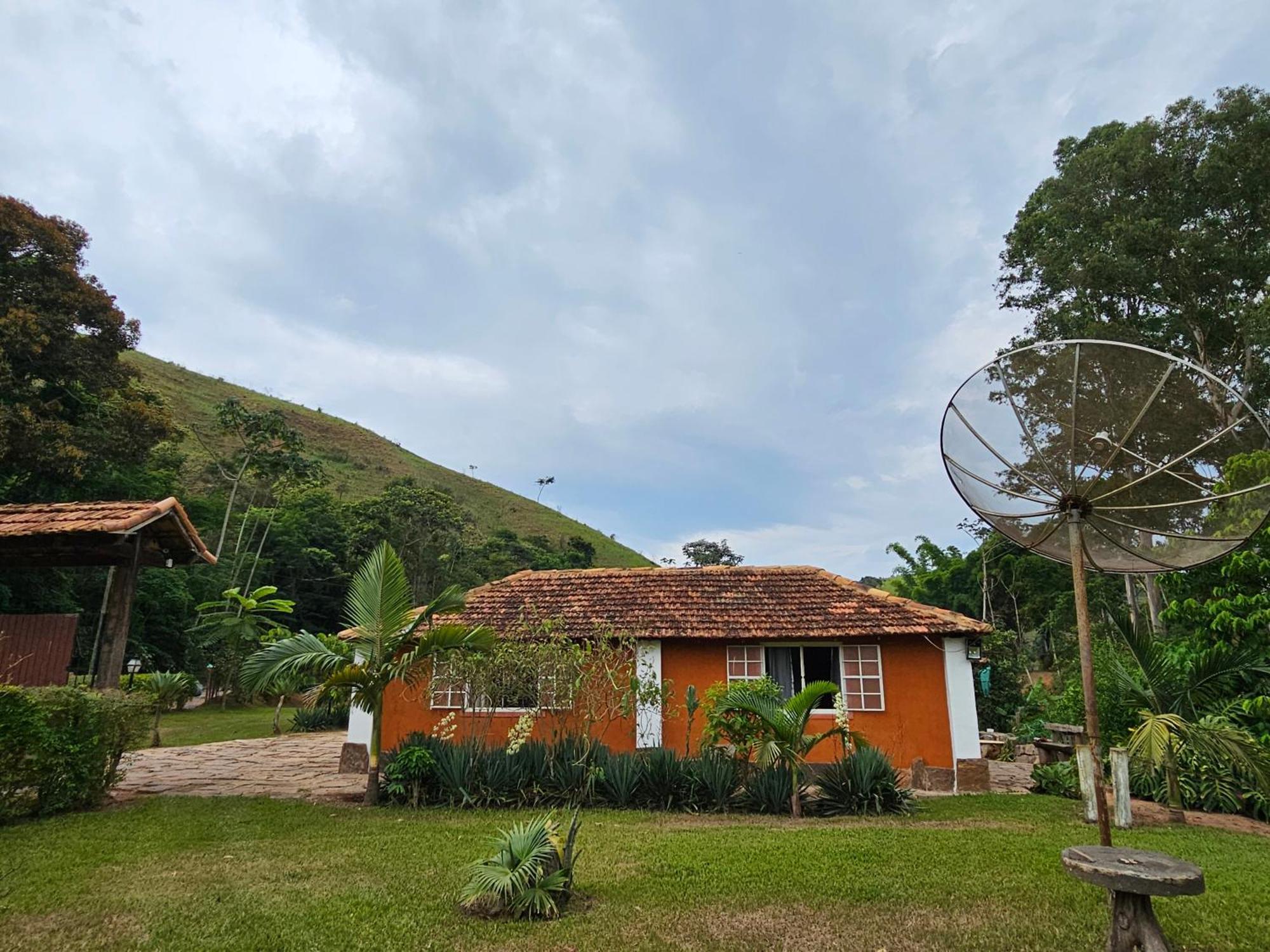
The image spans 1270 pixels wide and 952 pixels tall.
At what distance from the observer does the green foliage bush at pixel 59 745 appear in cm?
684

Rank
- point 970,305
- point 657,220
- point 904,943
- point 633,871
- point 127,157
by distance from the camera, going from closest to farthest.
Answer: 1. point 904,943
2. point 633,871
3. point 127,157
4. point 657,220
5. point 970,305

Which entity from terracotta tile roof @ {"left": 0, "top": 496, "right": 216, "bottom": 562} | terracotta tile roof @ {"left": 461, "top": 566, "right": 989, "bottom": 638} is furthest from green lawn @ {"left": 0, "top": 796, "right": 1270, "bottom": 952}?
terracotta tile roof @ {"left": 461, "top": 566, "right": 989, "bottom": 638}

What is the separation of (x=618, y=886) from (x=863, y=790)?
14.7 feet

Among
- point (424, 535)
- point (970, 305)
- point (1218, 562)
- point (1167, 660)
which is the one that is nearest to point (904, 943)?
point (1167, 660)

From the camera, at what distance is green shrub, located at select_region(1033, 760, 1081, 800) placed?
31.7 feet

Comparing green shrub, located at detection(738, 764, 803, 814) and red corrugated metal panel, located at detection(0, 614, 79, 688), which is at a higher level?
red corrugated metal panel, located at detection(0, 614, 79, 688)

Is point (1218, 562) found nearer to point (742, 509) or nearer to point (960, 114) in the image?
point (960, 114)

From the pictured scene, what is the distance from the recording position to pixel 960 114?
419 inches

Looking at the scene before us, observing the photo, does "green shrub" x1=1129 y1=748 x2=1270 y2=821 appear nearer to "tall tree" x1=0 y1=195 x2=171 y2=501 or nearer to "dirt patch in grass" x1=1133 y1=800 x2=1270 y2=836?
"dirt patch in grass" x1=1133 y1=800 x2=1270 y2=836

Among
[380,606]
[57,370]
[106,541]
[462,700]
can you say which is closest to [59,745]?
[106,541]

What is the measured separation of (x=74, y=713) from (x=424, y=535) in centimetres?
2641

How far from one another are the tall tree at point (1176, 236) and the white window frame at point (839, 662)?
414 inches

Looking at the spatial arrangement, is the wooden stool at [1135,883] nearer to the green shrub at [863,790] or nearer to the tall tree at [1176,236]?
the green shrub at [863,790]

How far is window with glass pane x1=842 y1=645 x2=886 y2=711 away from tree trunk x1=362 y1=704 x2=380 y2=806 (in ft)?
23.6
